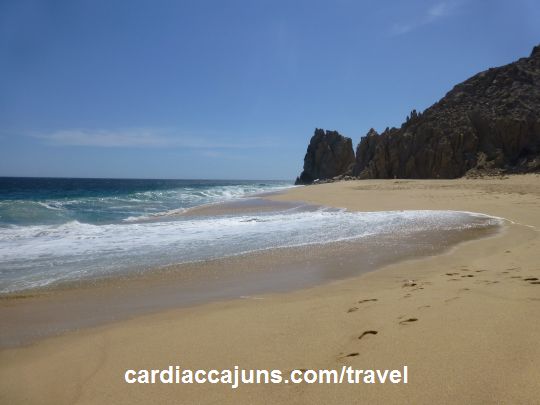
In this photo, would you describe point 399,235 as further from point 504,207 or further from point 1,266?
point 1,266

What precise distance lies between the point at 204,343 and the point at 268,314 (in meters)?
0.82

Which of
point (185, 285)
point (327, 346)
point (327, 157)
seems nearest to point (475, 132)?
point (185, 285)

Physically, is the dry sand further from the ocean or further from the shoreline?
the ocean

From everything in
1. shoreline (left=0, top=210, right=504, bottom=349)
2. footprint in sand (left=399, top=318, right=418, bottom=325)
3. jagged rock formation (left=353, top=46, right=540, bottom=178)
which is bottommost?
shoreline (left=0, top=210, right=504, bottom=349)

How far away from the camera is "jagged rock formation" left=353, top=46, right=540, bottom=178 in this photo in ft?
111

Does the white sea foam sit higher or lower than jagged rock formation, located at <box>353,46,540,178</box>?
lower

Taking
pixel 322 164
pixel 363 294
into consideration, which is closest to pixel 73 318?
pixel 363 294

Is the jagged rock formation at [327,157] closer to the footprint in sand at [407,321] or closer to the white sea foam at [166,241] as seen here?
the white sea foam at [166,241]

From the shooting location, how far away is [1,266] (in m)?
6.80

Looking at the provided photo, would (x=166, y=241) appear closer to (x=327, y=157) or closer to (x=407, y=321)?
→ (x=407, y=321)

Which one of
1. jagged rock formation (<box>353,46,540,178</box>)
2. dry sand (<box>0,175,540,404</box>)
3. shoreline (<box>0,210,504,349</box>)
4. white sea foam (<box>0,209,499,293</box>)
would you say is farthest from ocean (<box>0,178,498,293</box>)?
jagged rock formation (<box>353,46,540,178</box>)

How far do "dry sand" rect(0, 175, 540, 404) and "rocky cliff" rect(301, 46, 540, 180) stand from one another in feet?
104

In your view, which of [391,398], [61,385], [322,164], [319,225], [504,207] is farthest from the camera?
[322,164]

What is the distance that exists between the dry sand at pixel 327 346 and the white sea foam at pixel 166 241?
291 cm
